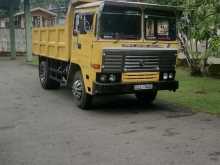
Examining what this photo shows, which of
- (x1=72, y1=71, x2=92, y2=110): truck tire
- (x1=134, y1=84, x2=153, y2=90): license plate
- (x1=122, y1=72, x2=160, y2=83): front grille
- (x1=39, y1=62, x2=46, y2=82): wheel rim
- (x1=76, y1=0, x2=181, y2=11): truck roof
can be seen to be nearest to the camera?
(x1=76, y1=0, x2=181, y2=11): truck roof

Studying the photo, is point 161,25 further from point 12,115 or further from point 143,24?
point 12,115

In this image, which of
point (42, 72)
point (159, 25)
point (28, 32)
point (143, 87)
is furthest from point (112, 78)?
point (28, 32)

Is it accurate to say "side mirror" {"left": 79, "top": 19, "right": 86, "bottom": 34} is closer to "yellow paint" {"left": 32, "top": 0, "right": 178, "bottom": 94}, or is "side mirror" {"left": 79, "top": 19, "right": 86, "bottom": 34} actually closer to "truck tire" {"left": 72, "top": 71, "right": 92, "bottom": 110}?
"yellow paint" {"left": 32, "top": 0, "right": 178, "bottom": 94}

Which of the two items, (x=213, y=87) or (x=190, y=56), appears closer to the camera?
(x=213, y=87)

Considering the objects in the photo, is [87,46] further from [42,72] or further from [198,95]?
[42,72]

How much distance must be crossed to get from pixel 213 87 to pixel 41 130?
25.4 feet

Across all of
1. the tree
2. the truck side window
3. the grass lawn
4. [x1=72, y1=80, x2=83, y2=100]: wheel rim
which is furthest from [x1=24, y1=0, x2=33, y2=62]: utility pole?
the truck side window

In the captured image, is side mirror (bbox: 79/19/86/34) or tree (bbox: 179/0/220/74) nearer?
side mirror (bbox: 79/19/86/34)

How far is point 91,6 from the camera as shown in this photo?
10992 mm

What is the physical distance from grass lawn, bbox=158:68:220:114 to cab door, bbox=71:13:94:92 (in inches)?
113

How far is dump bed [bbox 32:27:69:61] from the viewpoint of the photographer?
12.9 metres

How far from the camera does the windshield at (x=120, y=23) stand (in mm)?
10727

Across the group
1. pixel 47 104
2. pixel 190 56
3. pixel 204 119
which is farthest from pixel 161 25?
pixel 190 56

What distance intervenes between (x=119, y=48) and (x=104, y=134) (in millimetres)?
2656
